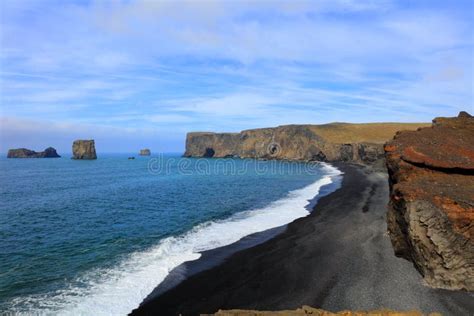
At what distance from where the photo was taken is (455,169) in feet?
68.5

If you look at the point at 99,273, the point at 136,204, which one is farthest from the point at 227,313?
the point at 136,204

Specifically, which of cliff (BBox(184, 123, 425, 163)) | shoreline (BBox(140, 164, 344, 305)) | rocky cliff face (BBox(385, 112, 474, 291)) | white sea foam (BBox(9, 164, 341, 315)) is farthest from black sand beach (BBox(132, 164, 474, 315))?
cliff (BBox(184, 123, 425, 163))

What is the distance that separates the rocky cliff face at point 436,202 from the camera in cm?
1714

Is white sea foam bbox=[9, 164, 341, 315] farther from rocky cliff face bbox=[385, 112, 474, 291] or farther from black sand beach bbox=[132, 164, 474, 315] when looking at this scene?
rocky cliff face bbox=[385, 112, 474, 291]

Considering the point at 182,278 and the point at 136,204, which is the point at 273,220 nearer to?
the point at 182,278

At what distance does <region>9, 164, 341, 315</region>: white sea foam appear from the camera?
16047 millimetres

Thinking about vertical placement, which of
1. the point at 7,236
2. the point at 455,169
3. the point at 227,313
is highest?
the point at 455,169

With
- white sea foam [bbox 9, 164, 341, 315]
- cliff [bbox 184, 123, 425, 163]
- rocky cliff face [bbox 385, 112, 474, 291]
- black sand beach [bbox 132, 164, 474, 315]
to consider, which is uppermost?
cliff [bbox 184, 123, 425, 163]

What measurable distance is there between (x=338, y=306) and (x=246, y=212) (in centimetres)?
2473

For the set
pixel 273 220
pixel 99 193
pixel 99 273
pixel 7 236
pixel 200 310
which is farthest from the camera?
pixel 99 193

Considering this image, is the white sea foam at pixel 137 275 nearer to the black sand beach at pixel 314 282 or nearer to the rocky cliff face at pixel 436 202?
the black sand beach at pixel 314 282

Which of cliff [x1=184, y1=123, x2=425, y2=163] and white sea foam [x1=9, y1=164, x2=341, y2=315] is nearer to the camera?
white sea foam [x1=9, y1=164, x2=341, y2=315]

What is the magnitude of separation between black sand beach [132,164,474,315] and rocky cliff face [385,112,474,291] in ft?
3.55

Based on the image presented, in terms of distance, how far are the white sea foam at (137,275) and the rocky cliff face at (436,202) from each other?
12.4m
